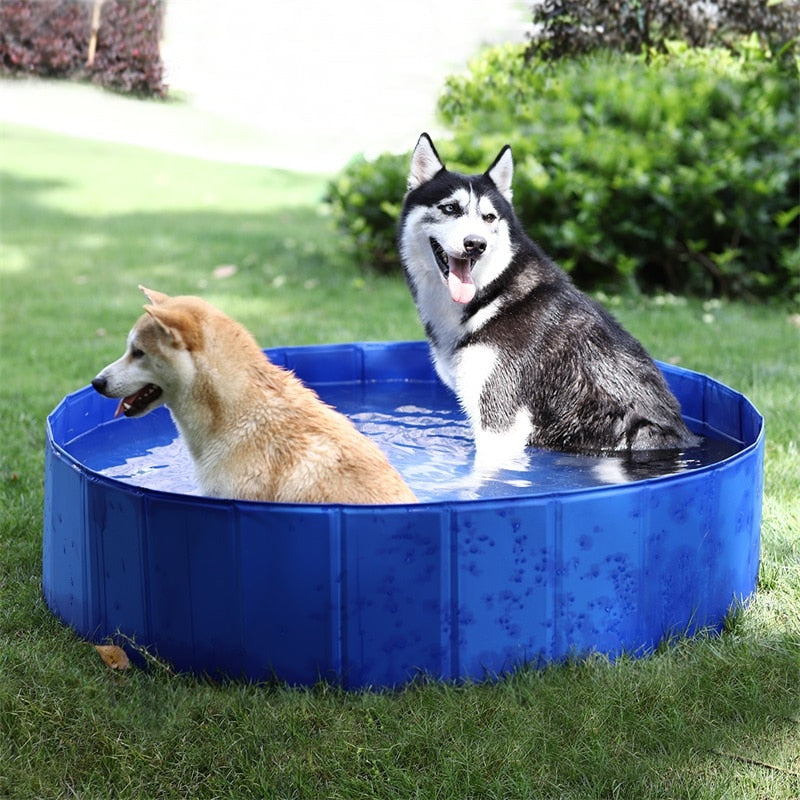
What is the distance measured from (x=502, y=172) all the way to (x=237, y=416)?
244cm

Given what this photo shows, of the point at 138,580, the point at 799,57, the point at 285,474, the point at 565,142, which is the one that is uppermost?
the point at 799,57

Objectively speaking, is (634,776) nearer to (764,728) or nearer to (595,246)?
(764,728)

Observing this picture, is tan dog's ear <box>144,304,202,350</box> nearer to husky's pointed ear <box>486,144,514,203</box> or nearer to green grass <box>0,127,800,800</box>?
green grass <box>0,127,800,800</box>

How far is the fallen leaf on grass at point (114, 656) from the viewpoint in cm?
393

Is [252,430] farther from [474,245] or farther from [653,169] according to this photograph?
[653,169]

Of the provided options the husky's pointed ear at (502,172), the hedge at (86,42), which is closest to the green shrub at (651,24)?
the husky's pointed ear at (502,172)

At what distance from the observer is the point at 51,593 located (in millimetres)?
4465

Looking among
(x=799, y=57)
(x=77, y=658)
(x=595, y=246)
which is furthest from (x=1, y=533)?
(x=799, y=57)

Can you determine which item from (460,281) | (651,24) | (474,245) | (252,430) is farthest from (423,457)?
(651,24)

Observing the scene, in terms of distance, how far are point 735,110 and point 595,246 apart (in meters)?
1.80

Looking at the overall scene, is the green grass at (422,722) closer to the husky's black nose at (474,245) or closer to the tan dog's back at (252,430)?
the tan dog's back at (252,430)

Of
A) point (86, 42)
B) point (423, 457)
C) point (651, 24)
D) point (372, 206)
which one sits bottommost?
point (423, 457)

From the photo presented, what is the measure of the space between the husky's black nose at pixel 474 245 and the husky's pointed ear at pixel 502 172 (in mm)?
512

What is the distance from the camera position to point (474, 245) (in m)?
5.43
